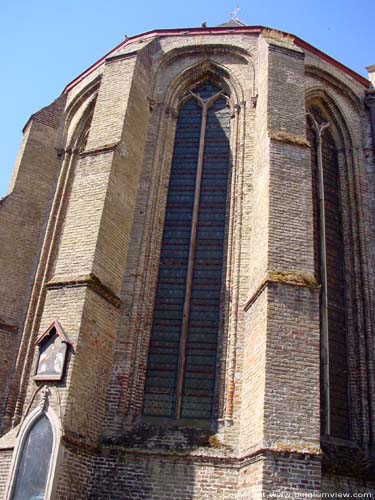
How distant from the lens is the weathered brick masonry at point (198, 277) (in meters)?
7.32

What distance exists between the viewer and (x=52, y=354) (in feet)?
25.1

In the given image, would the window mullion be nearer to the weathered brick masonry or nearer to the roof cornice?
the weathered brick masonry

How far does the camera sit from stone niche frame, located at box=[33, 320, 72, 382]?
7470 mm

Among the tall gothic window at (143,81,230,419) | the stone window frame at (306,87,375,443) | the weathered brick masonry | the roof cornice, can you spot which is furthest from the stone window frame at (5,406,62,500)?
the roof cornice

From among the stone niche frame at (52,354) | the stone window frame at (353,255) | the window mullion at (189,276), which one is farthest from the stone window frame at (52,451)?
the stone window frame at (353,255)

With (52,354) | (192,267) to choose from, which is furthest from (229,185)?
(52,354)

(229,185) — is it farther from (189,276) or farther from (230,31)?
(230,31)

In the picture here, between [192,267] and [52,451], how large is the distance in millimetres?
3940

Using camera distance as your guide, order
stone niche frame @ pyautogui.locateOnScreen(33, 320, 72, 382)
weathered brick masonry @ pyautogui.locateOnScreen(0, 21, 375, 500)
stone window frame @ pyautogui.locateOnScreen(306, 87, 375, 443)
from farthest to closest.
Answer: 1. stone window frame @ pyautogui.locateOnScreen(306, 87, 375, 443)
2. stone niche frame @ pyautogui.locateOnScreen(33, 320, 72, 382)
3. weathered brick masonry @ pyautogui.locateOnScreen(0, 21, 375, 500)

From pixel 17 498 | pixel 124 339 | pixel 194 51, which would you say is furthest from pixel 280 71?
pixel 17 498

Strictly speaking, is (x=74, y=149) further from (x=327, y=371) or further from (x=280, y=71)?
(x=327, y=371)

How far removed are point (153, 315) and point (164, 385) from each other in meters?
1.22

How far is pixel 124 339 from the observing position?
8875mm

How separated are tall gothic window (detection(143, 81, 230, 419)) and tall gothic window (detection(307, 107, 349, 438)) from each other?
187 cm
